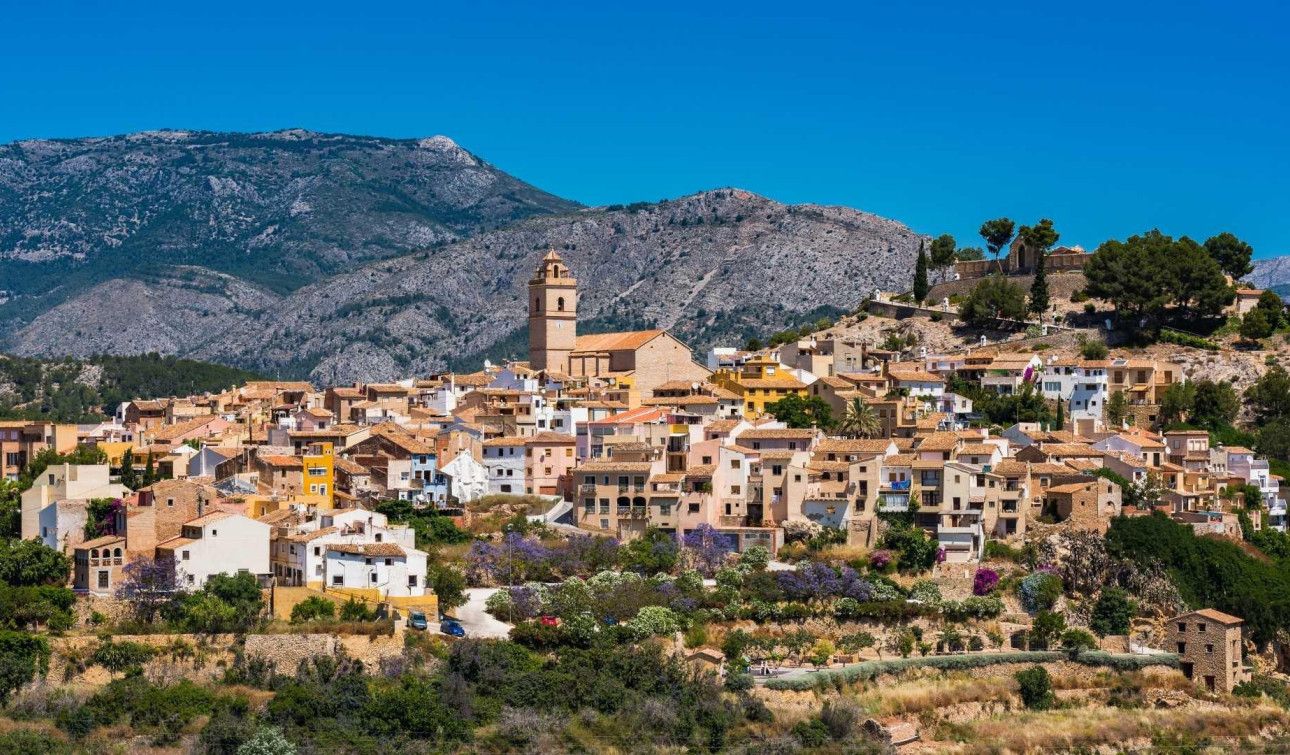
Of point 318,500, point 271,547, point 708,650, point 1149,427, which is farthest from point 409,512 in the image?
point 1149,427

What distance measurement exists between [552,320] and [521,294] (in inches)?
3260

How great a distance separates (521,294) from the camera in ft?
522

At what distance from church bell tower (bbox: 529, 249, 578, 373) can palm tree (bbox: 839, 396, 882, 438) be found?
61.0 feet

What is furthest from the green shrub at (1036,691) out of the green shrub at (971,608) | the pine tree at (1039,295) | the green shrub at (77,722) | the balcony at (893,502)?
the pine tree at (1039,295)

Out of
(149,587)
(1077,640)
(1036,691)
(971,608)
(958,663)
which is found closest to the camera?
(149,587)

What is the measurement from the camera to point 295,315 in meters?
168

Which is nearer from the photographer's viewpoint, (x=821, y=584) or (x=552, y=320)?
(x=821, y=584)

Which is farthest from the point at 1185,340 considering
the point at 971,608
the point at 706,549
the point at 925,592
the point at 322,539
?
the point at 322,539

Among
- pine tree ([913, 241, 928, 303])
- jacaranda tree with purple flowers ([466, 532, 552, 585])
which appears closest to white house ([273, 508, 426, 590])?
jacaranda tree with purple flowers ([466, 532, 552, 585])

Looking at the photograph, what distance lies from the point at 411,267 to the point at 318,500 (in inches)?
A: 4786

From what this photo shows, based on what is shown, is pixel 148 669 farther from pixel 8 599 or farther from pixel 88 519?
pixel 88 519

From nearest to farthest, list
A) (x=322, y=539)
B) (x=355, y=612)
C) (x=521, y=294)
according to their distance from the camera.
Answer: (x=355, y=612) → (x=322, y=539) → (x=521, y=294)

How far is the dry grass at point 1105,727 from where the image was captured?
1682 inches

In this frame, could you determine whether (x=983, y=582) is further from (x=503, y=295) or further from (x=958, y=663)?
(x=503, y=295)
